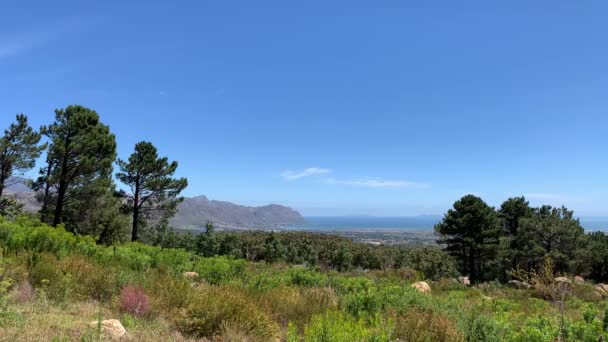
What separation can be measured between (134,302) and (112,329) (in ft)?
4.22

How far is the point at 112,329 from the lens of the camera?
461cm

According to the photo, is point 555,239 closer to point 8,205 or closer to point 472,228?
point 472,228

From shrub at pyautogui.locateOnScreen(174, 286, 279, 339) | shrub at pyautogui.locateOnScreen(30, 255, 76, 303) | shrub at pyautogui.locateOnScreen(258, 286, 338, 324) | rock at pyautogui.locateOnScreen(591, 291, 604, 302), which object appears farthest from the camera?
rock at pyautogui.locateOnScreen(591, 291, 604, 302)

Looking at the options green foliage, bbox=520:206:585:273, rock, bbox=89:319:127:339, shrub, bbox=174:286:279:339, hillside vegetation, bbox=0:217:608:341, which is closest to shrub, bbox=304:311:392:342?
hillside vegetation, bbox=0:217:608:341

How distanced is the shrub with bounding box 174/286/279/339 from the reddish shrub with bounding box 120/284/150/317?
0.62m

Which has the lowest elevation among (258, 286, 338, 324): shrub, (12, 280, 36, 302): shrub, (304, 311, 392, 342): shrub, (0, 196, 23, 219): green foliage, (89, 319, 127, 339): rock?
(258, 286, 338, 324): shrub

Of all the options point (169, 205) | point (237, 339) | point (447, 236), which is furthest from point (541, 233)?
point (237, 339)

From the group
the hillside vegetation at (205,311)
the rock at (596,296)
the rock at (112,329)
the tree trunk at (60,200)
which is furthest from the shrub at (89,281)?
the tree trunk at (60,200)

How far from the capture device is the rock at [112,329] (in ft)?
14.7

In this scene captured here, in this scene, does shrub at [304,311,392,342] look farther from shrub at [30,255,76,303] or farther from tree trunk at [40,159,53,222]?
tree trunk at [40,159,53,222]

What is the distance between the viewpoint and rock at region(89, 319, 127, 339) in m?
4.49

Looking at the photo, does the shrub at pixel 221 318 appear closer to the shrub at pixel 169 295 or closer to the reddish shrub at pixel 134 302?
the shrub at pixel 169 295

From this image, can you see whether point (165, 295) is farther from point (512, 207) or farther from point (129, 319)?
point (512, 207)

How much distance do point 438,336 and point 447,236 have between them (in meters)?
35.4
